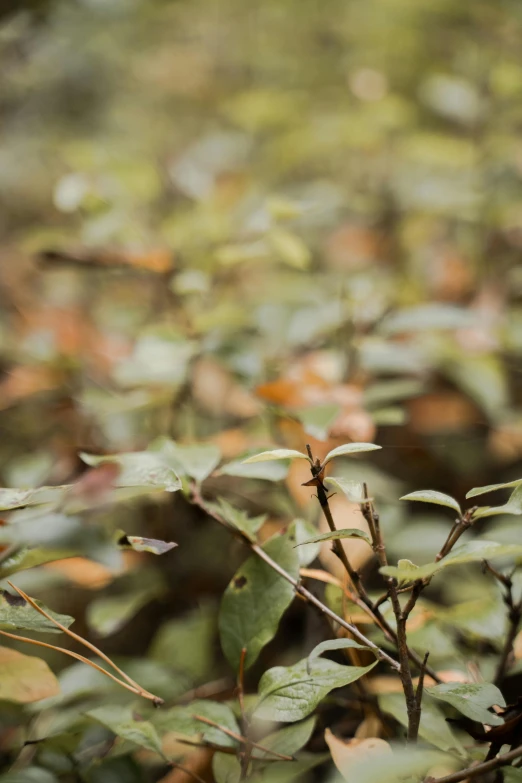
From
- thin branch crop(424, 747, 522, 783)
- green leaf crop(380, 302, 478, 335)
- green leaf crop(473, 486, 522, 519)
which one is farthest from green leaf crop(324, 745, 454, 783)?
green leaf crop(380, 302, 478, 335)

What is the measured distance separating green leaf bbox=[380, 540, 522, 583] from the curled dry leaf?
14 centimetres

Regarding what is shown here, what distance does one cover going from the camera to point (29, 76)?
4.24 ft

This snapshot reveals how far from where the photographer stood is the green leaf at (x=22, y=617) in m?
0.40

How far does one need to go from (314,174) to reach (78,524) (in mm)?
1287

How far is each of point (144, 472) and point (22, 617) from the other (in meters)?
0.14

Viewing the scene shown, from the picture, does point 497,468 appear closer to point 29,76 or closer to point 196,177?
point 196,177

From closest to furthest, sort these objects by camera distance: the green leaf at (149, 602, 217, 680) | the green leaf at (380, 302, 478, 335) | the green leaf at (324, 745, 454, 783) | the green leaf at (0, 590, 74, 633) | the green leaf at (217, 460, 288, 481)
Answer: the green leaf at (324, 745, 454, 783) → the green leaf at (0, 590, 74, 633) → the green leaf at (217, 460, 288, 481) → the green leaf at (149, 602, 217, 680) → the green leaf at (380, 302, 478, 335)

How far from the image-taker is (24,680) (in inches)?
17.1

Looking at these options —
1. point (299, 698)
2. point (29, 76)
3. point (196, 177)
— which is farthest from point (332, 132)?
point (299, 698)

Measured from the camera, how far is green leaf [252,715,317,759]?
437 mm

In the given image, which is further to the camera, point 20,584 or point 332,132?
point 332,132

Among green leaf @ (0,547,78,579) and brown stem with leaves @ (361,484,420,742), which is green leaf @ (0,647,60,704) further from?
brown stem with leaves @ (361,484,420,742)

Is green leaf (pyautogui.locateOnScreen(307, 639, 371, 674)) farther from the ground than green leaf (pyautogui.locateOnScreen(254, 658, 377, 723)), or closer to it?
farther from the ground

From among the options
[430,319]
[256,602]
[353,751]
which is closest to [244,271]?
[430,319]
